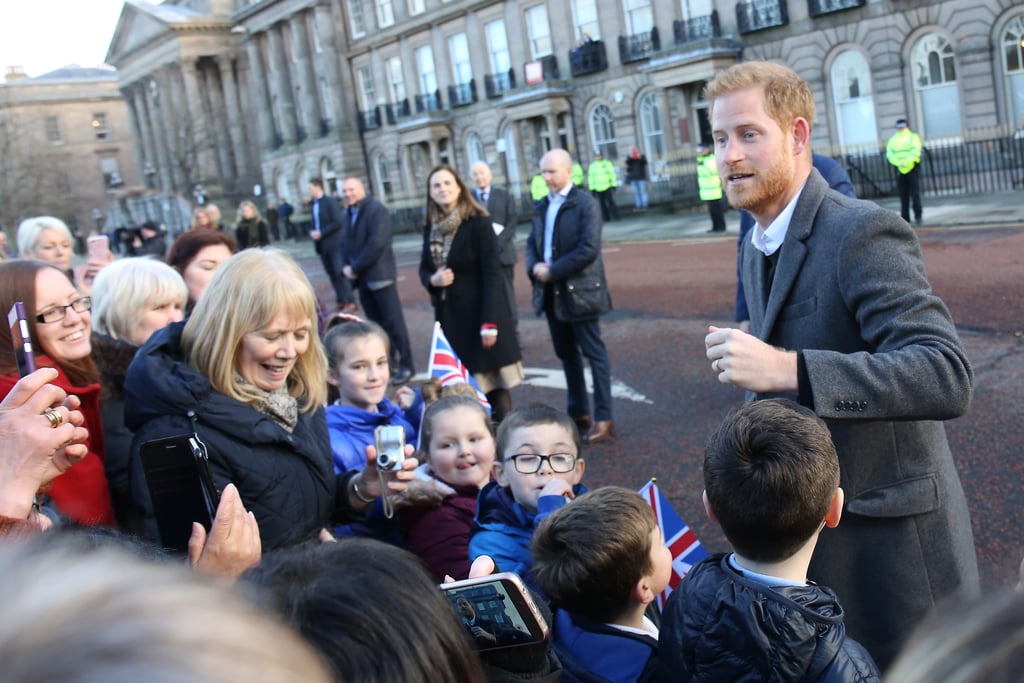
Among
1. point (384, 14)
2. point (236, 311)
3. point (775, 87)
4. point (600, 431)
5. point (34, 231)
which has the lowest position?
point (600, 431)

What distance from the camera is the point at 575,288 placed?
661cm

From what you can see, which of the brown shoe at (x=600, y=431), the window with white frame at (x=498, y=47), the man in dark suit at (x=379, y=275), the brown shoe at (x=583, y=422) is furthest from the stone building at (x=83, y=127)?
the brown shoe at (x=600, y=431)

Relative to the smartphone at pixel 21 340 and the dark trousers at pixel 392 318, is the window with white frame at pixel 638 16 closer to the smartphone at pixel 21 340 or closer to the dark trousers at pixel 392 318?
the dark trousers at pixel 392 318

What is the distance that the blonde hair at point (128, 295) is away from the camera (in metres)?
4.28

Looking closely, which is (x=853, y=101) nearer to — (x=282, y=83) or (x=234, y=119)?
(x=282, y=83)

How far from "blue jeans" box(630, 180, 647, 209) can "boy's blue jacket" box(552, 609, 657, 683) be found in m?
27.4

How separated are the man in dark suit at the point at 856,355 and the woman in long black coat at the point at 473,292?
3.90 m

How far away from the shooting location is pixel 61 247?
23.0ft

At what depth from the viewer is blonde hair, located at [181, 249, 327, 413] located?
2998 millimetres

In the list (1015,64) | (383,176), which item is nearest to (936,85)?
(1015,64)

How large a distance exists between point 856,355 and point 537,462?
127cm

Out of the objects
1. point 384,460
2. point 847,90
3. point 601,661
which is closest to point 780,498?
point 601,661

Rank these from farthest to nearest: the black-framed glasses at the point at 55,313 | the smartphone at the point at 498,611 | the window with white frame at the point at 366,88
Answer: the window with white frame at the point at 366,88, the black-framed glasses at the point at 55,313, the smartphone at the point at 498,611

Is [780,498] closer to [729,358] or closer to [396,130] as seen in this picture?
[729,358]
